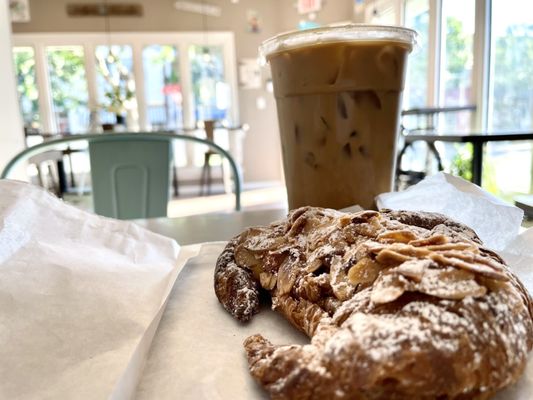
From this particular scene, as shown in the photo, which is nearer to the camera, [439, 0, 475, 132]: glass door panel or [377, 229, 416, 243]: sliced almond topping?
[377, 229, 416, 243]: sliced almond topping

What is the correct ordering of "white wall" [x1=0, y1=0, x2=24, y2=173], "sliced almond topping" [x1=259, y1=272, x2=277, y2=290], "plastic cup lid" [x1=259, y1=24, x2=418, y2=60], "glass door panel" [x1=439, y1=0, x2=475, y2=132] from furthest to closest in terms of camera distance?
"glass door panel" [x1=439, y1=0, x2=475, y2=132] < "white wall" [x1=0, y1=0, x2=24, y2=173] < "plastic cup lid" [x1=259, y1=24, x2=418, y2=60] < "sliced almond topping" [x1=259, y1=272, x2=277, y2=290]

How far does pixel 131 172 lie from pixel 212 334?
1.09 metres

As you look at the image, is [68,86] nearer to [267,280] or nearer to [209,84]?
[209,84]

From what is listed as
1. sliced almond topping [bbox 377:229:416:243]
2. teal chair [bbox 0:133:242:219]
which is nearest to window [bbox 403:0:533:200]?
teal chair [bbox 0:133:242:219]

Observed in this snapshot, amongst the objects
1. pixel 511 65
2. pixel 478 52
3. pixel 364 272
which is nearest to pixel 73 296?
pixel 364 272

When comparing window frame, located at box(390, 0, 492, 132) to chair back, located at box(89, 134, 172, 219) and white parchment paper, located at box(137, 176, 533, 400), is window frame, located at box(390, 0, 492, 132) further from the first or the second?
white parchment paper, located at box(137, 176, 533, 400)

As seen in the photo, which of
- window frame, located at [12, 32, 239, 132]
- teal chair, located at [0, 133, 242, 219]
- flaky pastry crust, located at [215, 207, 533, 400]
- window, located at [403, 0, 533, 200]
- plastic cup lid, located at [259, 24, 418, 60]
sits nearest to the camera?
flaky pastry crust, located at [215, 207, 533, 400]

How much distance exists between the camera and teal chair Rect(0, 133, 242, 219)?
145 centimetres

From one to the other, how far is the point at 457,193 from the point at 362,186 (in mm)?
163

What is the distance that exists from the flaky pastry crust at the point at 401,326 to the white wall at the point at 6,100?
219 cm

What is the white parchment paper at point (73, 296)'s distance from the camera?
15.9 inches

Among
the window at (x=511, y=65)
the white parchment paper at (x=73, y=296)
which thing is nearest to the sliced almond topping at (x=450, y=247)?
the white parchment paper at (x=73, y=296)

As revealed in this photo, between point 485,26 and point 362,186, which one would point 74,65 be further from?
point 362,186

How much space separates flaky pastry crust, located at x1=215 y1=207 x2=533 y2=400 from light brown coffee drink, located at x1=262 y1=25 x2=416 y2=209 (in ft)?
1.28
